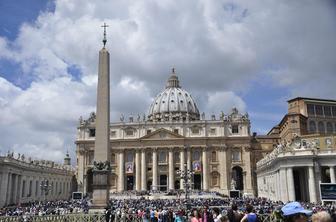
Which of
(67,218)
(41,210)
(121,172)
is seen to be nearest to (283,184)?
(41,210)

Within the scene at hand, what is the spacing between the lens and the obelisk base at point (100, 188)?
929 inches

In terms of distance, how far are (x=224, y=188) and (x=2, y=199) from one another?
143 ft

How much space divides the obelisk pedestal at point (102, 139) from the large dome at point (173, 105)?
75483 mm

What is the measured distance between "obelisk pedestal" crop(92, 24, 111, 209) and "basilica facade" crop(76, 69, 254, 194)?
2139 inches

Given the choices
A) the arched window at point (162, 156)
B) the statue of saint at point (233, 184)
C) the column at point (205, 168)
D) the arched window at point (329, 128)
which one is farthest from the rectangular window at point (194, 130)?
the arched window at point (329, 128)

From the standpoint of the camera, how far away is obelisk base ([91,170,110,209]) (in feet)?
77.4

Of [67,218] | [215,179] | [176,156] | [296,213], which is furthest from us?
[176,156]

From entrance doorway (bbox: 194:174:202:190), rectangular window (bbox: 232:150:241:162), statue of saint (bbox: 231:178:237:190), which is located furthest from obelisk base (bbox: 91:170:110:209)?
rectangular window (bbox: 232:150:241:162)

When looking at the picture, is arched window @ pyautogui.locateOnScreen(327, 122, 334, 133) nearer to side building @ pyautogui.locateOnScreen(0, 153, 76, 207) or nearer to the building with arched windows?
the building with arched windows

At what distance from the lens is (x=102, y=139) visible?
23.4 m

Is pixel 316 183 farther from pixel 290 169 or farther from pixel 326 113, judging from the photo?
pixel 326 113

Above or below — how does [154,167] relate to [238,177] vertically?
above

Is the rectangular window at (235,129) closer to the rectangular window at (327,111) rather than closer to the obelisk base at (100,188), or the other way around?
the rectangular window at (327,111)

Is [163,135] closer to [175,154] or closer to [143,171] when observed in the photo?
[175,154]
